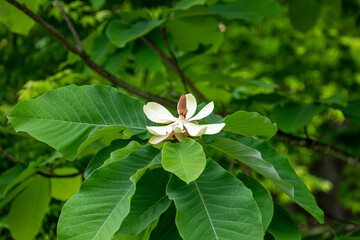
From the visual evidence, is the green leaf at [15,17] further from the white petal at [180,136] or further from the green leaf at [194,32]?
the white petal at [180,136]

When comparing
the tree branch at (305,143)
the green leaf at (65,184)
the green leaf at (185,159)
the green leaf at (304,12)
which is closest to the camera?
the green leaf at (185,159)

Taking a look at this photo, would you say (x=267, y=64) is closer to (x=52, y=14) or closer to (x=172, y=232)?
(x=52, y=14)

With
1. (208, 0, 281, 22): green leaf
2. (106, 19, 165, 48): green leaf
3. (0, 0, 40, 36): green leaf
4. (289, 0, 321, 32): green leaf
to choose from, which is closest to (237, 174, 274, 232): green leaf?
(106, 19, 165, 48): green leaf

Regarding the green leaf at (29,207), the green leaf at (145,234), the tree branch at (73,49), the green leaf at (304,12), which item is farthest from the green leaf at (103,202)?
the green leaf at (304,12)

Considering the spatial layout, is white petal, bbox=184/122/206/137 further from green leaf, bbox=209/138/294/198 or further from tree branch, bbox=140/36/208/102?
tree branch, bbox=140/36/208/102

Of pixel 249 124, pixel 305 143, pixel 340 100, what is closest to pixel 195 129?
pixel 249 124

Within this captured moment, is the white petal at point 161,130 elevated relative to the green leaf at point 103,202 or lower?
elevated

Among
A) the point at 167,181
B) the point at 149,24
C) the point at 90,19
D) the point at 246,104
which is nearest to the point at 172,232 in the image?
the point at 167,181

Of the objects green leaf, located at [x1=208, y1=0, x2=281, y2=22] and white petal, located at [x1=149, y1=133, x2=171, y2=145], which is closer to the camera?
white petal, located at [x1=149, y1=133, x2=171, y2=145]
